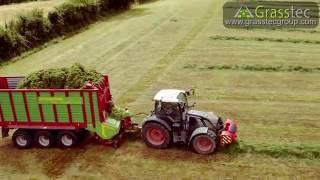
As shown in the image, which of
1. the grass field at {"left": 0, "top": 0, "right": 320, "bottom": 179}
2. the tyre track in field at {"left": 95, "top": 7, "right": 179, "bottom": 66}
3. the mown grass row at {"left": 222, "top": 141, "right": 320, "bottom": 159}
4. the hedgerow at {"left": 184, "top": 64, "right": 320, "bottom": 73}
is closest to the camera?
the grass field at {"left": 0, "top": 0, "right": 320, "bottom": 179}

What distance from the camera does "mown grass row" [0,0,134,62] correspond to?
2852 cm

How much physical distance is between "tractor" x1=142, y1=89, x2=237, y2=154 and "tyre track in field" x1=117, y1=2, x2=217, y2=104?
17.6 ft

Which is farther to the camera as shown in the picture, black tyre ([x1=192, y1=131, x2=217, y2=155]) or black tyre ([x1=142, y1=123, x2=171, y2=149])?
black tyre ([x1=142, y1=123, x2=171, y2=149])

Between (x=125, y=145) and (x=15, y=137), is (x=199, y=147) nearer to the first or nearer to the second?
(x=125, y=145)

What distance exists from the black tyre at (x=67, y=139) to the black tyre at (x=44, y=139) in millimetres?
269

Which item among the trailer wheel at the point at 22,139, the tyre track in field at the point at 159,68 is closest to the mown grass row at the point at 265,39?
the tyre track in field at the point at 159,68

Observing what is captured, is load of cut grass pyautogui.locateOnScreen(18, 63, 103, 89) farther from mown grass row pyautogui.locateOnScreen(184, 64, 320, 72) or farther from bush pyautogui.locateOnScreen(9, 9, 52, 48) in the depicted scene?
bush pyautogui.locateOnScreen(9, 9, 52, 48)

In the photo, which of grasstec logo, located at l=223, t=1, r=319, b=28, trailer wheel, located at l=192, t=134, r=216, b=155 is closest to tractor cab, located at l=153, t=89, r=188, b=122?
trailer wheel, located at l=192, t=134, r=216, b=155

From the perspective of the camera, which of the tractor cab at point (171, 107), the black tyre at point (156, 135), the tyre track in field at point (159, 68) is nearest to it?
the tractor cab at point (171, 107)

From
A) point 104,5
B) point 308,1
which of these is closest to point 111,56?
point 104,5

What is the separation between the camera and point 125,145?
49.8 feet

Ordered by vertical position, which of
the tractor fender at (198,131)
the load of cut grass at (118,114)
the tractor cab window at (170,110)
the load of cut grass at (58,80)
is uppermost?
the load of cut grass at (58,80)

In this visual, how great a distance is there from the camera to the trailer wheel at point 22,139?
15.1 m

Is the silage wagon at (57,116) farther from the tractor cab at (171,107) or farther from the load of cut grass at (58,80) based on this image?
the tractor cab at (171,107)
